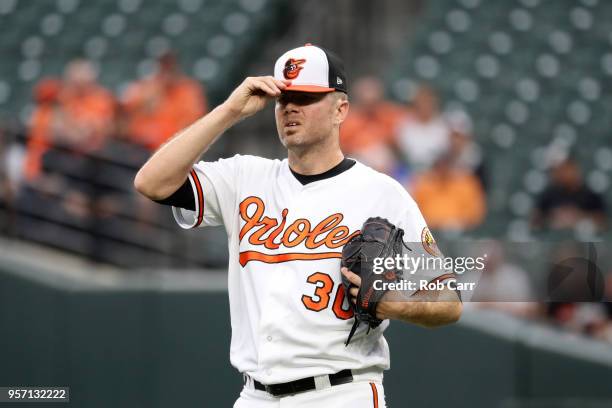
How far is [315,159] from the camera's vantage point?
11.3 feet

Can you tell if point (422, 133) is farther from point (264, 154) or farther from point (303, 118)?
point (303, 118)

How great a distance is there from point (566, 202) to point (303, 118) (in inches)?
171

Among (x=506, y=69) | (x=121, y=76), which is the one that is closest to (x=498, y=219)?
(x=506, y=69)

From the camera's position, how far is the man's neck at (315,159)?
3424mm

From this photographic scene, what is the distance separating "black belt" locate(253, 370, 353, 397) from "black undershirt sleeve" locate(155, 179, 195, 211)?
0.61 m

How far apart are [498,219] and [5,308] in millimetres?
3552

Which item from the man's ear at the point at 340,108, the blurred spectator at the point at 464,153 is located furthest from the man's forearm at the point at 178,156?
the blurred spectator at the point at 464,153

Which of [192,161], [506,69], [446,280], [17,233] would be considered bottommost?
[446,280]

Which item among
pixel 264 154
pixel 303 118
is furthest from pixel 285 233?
pixel 264 154

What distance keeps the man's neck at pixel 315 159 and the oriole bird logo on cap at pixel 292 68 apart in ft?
0.81

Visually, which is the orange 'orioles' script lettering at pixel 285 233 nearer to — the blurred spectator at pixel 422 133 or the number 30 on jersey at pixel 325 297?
the number 30 on jersey at pixel 325 297

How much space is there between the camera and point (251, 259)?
335cm

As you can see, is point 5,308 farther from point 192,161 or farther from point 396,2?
point 396,2

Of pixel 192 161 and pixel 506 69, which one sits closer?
pixel 192 161
